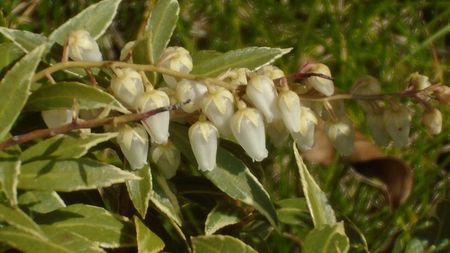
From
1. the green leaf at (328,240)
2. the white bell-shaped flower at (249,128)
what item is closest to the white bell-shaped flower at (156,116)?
the white bell-shaped flower at (249,128)

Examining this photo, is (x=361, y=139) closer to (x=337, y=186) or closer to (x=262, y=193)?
(x=337, y=186)

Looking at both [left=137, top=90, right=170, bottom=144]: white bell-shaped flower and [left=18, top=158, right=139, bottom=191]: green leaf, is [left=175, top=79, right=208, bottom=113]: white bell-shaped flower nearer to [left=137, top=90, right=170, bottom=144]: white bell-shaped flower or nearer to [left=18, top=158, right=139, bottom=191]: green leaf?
[left=137, top=90, right=170, bottom=144]: white bell-shaped flower

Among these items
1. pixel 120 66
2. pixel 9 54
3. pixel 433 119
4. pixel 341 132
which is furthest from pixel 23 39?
pixel 433 119

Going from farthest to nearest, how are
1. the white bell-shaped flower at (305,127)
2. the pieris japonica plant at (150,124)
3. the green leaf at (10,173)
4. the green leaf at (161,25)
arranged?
the green leaf at (161,25), the white bell-shaped flower at (305,127), the pieris japonica plant at (150,124), the green leaf at (10,173)

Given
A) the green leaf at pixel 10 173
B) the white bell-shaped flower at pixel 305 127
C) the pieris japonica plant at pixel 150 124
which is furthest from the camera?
the white bell-shaped flower at pixel 305 127

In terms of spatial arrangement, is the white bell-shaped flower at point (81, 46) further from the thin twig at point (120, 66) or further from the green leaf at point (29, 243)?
the green leaf at point (29, 243)

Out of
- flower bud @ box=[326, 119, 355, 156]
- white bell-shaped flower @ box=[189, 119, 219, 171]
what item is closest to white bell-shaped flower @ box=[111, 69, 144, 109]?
white bell-shaped flower @ box=[189, 119, 219, 171]
